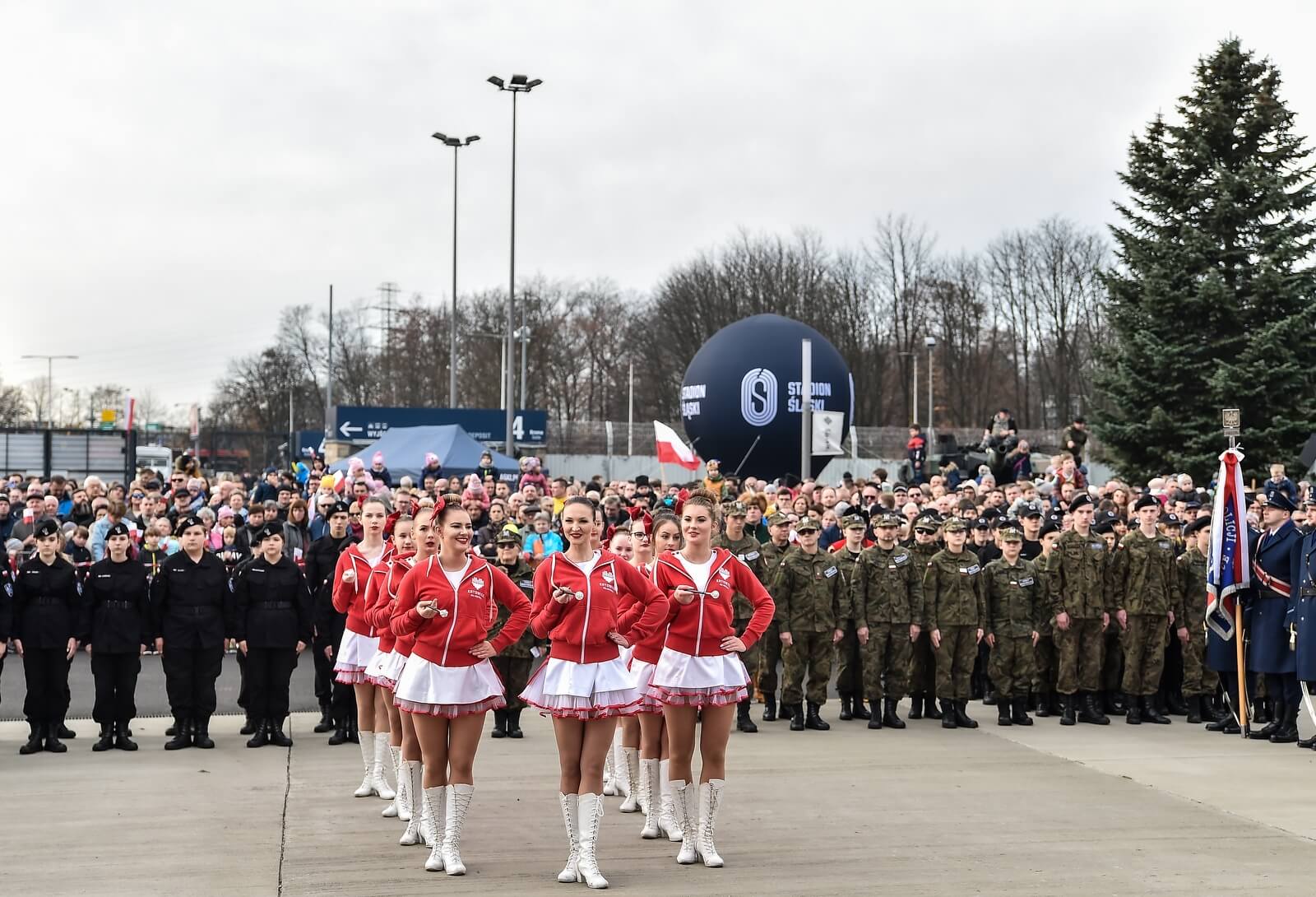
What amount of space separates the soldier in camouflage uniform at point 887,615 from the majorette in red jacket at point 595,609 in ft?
18.1

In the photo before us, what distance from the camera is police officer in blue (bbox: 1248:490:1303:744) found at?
40.1 feet

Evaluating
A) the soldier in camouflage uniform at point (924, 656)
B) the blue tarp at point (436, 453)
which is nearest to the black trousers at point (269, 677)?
the soldier in camouflage uniform at point (924, 656)

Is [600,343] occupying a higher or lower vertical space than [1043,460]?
higher

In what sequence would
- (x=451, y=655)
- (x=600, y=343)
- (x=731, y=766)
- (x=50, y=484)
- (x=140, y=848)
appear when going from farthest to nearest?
(x=600, y=343) → (x=50, y=484) → (x=731, y=766) → (x=140, y=848) → (x=451, y=655)

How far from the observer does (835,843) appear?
27.0 feet

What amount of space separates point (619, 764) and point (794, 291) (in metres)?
65.8

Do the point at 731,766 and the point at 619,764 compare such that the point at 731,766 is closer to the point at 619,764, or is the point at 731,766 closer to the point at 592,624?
the point at 619,764

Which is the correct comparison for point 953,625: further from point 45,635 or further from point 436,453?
point 436,453

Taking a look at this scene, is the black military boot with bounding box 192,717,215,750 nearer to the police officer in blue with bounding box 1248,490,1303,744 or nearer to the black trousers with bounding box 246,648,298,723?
the black trousers with bounding box 246,648,298,723

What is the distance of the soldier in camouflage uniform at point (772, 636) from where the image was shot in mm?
13000

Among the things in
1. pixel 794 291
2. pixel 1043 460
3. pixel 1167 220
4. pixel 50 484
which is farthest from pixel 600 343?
pixel 50 484

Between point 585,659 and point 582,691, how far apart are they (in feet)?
0.62

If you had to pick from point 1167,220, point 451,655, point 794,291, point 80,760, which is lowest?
point 80,760

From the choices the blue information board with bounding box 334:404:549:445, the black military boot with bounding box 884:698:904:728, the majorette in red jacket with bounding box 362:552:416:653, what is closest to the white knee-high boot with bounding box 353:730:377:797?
the majorette in red jacket with bounding box 362:552:416:653
